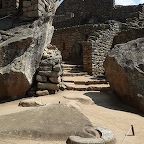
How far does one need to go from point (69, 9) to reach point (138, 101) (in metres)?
20.7

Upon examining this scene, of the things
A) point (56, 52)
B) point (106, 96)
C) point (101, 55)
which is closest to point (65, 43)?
point (101, 55)

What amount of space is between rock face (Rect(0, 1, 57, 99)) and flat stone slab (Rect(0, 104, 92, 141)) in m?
1.79

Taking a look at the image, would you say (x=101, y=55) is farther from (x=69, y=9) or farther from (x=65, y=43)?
(x=69, y=9)

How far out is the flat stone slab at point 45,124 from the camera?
366cm

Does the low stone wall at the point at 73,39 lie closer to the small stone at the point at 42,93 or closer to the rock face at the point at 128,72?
the rock face at the point at 128,72

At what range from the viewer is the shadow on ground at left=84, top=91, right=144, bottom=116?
18.7 ft

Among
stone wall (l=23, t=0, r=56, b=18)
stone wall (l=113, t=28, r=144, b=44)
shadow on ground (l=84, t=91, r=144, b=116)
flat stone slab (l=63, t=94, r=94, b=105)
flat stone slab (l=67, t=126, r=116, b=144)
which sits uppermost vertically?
stone wall (l=23, t=0, r=56, b=18)

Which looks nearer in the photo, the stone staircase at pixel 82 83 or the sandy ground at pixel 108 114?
the sandy ground at pixel 108 114

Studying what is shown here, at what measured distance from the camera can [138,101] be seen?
5.58 m

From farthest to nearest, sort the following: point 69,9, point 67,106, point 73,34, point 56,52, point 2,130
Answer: point 69,9 < point 73,34 < point 56,52 < point 67,106 < point 2,130

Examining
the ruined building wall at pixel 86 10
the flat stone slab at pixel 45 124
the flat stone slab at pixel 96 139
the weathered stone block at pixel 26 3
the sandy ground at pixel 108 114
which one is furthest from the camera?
the ruined building wall at pixel 86 10

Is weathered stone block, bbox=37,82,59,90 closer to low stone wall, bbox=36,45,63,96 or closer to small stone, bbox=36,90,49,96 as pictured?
low stone wall, bbox=36,45,63,96

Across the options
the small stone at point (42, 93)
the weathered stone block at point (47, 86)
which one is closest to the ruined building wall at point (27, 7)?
the weathered stone block at point (47, 86)

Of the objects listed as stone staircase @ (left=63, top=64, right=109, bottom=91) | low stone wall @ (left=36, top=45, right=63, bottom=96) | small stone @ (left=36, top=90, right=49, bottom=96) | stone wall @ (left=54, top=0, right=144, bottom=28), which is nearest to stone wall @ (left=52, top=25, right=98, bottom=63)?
stone staircase @ (left=63, top=64, right=109, bottom=91)
